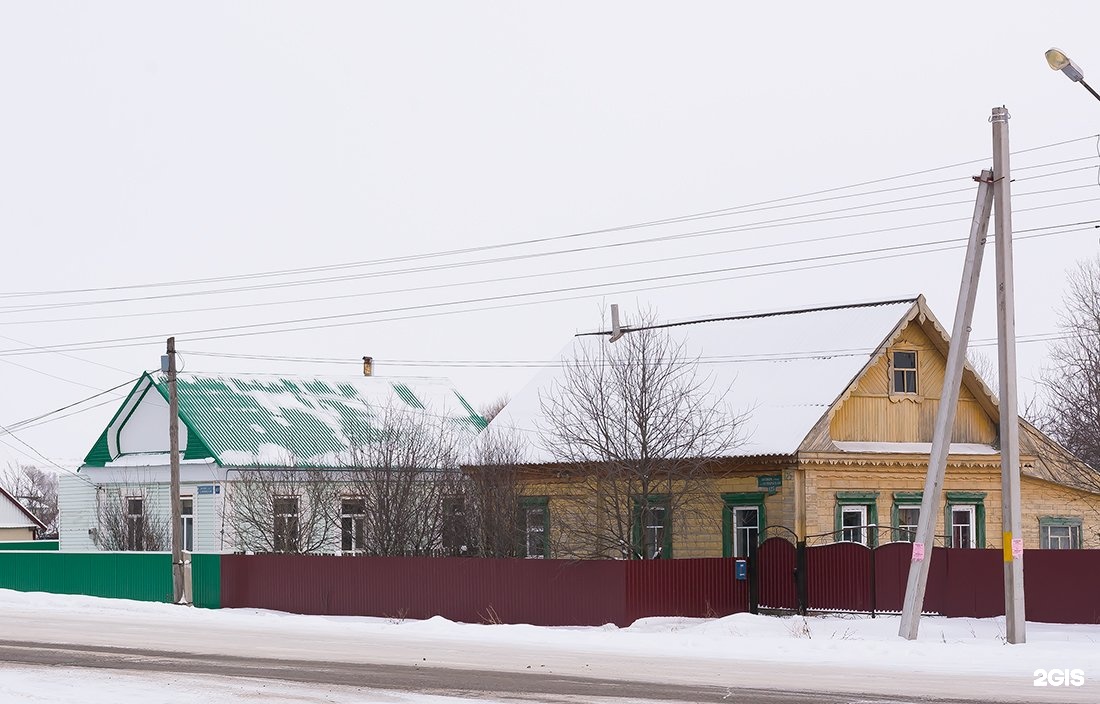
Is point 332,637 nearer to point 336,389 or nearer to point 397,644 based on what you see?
point 397,644

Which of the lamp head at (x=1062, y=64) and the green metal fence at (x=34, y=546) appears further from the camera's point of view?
the green metal fence at (x=34, y=546)

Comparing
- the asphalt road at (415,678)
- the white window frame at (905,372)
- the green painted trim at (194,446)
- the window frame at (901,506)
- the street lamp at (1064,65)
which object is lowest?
the asphalt road at (415,678)

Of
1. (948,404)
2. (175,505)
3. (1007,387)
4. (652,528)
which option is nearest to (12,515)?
(175,505)

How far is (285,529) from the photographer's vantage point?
38.4 m

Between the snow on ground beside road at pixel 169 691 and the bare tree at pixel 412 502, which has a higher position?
the bare tree at pixel 412 502

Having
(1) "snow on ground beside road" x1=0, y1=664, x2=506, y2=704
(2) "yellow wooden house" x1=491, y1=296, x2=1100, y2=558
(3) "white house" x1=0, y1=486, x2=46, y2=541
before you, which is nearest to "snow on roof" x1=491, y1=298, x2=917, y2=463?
(2) "yellow wooden house" x1=491, y1=296, x2=1100, y2=558

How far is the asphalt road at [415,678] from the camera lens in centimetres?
1496

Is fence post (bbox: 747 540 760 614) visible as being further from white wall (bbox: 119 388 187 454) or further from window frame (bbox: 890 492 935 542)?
white wall (bbox: 119 388 187 454)

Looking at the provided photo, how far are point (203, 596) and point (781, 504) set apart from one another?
13.9 metres

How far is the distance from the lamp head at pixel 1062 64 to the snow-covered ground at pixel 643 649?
7.52 metres

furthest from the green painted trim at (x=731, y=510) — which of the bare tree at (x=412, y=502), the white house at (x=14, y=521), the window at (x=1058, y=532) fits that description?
the white house at (x=14, y=521)

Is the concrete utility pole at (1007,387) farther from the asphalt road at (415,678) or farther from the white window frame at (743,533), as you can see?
the white window frame at (743,533)

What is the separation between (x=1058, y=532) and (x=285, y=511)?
773 inches

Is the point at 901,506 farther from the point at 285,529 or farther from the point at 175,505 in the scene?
the point at 175,505
